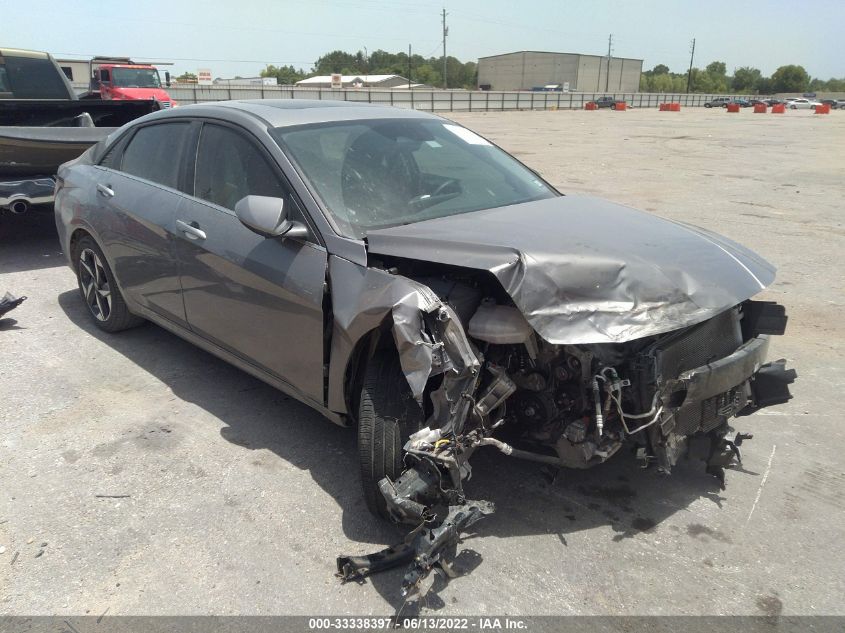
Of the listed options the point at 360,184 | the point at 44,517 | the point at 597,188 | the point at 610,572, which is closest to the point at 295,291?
the point at 360,184

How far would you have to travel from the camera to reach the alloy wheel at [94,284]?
5035 millimetres

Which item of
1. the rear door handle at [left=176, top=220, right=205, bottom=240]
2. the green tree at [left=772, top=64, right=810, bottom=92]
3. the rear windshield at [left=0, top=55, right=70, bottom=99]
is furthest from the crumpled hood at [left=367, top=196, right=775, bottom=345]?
the green tree at [left=772, top=64, right=810, bottom=92]

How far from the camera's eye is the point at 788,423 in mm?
3879

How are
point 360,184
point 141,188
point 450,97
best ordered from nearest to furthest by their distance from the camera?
1. point 360,184
2. point 141,188
3. point 450,97

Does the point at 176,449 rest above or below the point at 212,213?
below

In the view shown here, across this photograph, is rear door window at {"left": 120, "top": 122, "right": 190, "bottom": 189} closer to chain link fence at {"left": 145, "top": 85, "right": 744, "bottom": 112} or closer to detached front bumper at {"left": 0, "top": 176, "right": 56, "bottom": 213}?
detached front bumper at {"left": 0, "top": 176, "right": 56, "bottom": 213}

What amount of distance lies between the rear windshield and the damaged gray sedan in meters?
7.88

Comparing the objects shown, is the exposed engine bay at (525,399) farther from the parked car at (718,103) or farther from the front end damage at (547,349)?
the parked car at (718,103)

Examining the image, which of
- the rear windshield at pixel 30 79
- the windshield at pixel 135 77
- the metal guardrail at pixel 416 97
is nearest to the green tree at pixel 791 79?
the metal guardrail at pixel 416 97

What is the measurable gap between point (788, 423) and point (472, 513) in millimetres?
2303

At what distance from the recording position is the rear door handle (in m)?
3.76

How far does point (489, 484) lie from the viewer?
129 inches

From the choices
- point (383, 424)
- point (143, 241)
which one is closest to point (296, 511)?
point (383, 424)

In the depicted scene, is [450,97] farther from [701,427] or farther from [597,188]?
[701,427]
